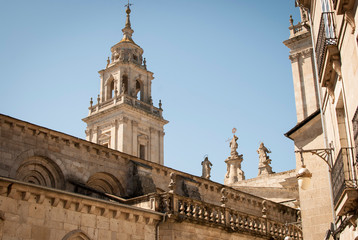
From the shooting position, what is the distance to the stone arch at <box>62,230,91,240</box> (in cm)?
1519

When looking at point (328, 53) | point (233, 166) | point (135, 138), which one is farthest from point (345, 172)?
point (233, 166)

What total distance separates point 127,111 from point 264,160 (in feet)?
42.2

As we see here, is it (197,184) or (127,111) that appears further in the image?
(127,111)

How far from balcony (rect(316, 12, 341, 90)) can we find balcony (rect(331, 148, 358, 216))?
2.02 m

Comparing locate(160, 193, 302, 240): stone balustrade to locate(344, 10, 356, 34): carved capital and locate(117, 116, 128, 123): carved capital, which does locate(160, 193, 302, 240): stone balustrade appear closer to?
locate(344, 10, 356, 34): carved capital

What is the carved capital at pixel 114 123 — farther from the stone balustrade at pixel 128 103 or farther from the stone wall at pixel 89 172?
the stone wall at pixel 89 172

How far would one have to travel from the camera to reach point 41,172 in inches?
882

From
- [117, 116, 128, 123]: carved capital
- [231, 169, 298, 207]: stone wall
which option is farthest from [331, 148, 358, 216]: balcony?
[117, 116, 128, 123]: carved capital

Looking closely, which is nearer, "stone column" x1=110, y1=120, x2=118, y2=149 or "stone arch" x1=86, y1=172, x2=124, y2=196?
"stone arch" x1=86, y1=172, x2=124, y2=196

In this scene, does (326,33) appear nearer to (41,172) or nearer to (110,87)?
(41,172)

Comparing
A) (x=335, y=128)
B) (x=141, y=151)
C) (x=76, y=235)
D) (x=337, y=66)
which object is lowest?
(x=76, y=235)

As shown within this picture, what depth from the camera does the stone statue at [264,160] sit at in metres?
42.8

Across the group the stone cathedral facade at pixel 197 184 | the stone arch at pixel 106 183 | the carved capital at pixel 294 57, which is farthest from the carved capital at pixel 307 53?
the stone arch at pixel 106 183

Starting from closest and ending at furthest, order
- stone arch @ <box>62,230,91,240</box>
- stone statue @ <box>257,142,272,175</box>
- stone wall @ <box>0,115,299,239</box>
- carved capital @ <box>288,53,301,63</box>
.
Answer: stone arch @ <box>62,230,91,240</box> < stone wall @ <box>0,115,299,239</box> < carved capital @ <box>288,53,301,63</box> < stone statue @ <box>257,142,272,175</box>
